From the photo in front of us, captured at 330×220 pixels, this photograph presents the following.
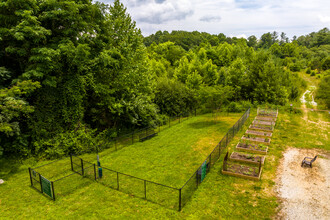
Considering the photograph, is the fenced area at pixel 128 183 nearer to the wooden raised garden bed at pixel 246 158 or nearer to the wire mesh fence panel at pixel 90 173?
the wire mesh fence panel at pixel 90 173

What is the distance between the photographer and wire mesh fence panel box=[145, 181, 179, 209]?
1231 cm

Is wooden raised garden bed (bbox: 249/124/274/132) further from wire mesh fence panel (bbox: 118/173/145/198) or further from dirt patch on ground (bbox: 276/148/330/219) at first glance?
wire mesh fence panel (bbox: 118/173/145/198)

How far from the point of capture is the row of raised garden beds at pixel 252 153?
50.9 ft

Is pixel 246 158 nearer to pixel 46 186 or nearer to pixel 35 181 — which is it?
pixel 46 186

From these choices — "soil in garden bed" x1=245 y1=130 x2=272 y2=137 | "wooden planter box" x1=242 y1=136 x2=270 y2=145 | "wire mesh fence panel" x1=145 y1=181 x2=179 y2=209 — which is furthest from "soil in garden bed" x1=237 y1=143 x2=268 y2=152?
"wire mesh fence panel" x1=145 y1=181 x2=179 y2=209

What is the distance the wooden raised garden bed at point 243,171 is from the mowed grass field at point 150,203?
0.40 m

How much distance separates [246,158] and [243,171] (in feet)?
7.28

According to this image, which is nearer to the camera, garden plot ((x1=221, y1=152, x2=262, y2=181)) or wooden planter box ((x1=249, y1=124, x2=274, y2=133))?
garden plot ((x1=221, y1=152, x2=262, y2=181))

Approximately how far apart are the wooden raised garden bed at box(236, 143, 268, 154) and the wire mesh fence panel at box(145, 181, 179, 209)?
948 cm

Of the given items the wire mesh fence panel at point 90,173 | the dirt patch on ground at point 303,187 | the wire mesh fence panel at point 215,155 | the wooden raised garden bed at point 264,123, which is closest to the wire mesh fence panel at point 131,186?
the wire mesh fence panel at point 90,173

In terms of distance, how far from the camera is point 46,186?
13156 mm

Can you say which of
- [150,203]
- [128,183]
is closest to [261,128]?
[128,183]

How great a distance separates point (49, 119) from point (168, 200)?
13631 mm

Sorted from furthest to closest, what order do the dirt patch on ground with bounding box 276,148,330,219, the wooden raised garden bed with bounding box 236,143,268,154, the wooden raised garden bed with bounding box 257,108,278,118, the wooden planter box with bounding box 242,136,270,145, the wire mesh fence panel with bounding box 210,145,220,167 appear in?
the wooden raised garden bed with bounding box 257,108,278,118 → the wooden planter box with bounding box 242,136,270,145 → the wooden raised garden bed with bounding box 236,143,268,154 → the wire mesh fence panel with bounding box 210,145,220,167 → the dirt patch on ground with bounding box 276,148,330,219
